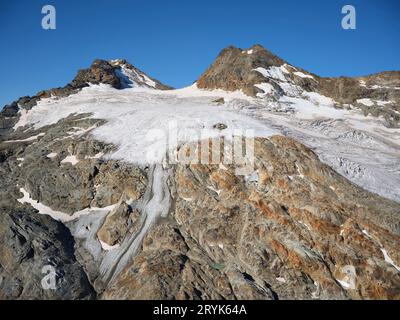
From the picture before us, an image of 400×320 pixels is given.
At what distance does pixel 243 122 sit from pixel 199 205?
40.6 ft

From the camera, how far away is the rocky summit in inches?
1025

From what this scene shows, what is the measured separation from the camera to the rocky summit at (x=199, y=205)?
85.5 ft

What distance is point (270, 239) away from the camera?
28.1 metres

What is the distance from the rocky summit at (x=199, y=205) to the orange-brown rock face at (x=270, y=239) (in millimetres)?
87

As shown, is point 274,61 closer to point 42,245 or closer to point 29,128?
point 29,128

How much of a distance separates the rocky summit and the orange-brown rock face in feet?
0.29

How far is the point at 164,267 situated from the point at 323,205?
1195 centimetres

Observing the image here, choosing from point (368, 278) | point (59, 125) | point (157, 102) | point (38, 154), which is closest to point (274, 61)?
point (157, 102)

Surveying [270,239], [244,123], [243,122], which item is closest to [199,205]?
[270,239]
